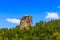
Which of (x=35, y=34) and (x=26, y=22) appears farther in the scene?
(x=26, y=22)

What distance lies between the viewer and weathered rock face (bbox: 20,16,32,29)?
10456 centimetres

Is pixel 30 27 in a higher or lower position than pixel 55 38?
higher

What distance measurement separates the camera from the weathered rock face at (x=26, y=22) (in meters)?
105

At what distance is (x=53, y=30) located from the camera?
98.2 metres

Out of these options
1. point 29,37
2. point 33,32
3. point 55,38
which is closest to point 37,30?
point 33,32

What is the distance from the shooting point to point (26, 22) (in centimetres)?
10619

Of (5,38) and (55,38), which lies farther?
(5,38)

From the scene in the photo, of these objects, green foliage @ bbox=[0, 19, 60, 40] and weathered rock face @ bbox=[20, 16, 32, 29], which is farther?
weathered rock face @ bbox=[20, 16, 32, 29]

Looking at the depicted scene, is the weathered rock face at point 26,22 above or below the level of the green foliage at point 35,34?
above

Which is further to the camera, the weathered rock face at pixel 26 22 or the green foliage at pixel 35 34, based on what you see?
the weathered rock face at pixel 26 22

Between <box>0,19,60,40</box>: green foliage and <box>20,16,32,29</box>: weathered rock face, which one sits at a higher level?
<box>20,16,32,29</box>: weathered rock face

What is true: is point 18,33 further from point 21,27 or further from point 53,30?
point 53,30

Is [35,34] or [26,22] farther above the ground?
[26,22]

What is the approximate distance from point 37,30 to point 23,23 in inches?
314
